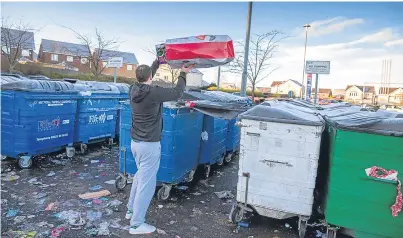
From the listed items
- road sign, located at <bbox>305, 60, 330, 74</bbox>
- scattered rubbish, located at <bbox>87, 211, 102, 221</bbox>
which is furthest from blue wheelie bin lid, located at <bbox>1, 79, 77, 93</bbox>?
road sign, located at <bbox>305, 60, 330, 74</bbox>

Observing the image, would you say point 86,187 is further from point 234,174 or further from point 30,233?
point 234,174

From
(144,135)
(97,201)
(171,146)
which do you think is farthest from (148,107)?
(97,201)

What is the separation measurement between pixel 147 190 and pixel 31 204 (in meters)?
1.78

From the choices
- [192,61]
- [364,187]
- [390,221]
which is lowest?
[390,221]

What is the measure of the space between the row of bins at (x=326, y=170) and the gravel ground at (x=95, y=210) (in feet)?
1.24

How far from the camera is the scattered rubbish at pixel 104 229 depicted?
324 cm

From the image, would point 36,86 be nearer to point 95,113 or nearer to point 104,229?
point 95,113

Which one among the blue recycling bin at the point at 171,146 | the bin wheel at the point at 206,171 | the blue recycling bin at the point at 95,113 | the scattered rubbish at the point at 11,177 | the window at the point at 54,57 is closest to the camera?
the blue recycling bin at the point at 171,146

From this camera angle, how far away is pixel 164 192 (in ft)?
14.1

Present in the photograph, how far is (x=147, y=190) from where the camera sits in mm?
3326

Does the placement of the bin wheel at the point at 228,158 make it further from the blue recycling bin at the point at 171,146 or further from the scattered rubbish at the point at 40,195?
the scattered rubbish at the point at 40,195

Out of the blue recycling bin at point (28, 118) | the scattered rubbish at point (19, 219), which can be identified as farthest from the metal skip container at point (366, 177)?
the blue recycling bin at point (28, 118)

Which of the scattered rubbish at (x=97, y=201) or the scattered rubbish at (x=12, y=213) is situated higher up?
the scattered rubbish at (x=12, y=213)

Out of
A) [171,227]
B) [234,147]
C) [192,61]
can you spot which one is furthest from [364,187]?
[234,147]
